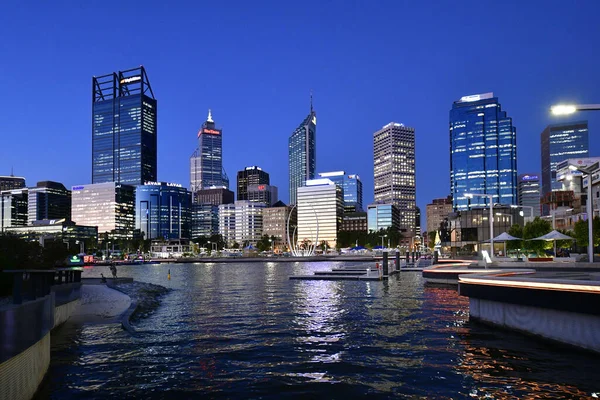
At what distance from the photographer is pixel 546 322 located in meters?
17.4

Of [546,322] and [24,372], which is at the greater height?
[24,372]

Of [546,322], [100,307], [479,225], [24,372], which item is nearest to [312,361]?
[546,322]

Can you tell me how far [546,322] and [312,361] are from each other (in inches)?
345

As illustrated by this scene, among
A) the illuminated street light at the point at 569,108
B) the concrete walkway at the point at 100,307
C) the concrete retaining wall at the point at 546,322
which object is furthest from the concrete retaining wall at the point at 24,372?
the illuminated street light at the point at 569,108

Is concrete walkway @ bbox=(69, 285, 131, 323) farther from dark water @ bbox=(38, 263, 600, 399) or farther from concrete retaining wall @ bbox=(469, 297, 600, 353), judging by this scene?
concrete retaining wall @ bbox=(469, 297, 600, 353)

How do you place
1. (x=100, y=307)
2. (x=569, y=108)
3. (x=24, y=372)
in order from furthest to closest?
(x=100, y=307)
(x=569, y=108)
(x=24, y=372)

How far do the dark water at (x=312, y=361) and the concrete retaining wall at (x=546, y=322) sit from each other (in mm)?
437

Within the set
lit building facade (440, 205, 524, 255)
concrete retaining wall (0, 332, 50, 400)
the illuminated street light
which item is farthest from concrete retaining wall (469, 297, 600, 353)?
lit building facade (440, 205, 524, 255)

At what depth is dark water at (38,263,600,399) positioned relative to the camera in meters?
13.0

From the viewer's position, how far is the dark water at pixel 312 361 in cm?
1298

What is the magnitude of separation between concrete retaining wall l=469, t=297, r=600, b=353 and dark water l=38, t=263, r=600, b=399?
1.43ft

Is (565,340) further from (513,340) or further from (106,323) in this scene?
(106,323)

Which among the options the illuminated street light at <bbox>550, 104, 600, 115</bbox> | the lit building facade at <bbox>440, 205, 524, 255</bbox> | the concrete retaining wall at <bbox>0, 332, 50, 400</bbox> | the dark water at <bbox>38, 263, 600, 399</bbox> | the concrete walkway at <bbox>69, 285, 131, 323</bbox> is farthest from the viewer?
the lit building facade at <bbox>440, 205, 524, 255</bbox>

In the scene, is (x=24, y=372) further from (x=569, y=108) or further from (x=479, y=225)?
(x=479, y=225)
